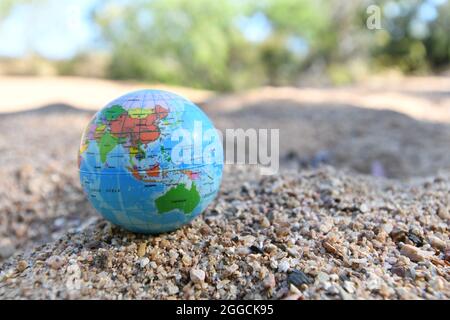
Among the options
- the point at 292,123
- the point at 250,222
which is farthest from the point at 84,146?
the point at 292,123

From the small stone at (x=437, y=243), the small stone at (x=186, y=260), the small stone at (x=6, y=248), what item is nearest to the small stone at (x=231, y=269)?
the small stone at (x=186, y=260)

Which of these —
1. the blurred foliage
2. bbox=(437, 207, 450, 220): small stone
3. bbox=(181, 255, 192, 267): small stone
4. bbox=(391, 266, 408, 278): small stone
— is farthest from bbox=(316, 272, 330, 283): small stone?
the blurred foliage

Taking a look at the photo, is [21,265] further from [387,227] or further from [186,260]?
[387,227]

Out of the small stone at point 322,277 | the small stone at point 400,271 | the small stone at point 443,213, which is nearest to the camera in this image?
the small stone at point 322,277

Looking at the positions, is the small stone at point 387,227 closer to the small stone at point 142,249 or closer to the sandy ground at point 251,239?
the sandy ground at point 251,239

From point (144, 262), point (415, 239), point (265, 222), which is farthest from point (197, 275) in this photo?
point (415, 239)

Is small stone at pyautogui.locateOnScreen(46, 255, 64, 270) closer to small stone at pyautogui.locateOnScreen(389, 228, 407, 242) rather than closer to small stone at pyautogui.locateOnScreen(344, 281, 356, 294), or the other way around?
A: small stone at pyautogui.locateOnScreen(344, 281, 356, 294)
